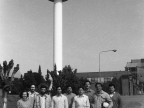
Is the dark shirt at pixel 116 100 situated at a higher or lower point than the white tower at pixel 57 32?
lower

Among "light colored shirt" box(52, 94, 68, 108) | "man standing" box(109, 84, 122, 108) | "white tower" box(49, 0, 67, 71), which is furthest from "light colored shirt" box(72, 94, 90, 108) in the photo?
"white tower" box(49, 0, 67, 71)

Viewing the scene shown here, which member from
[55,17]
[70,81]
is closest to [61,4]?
[55,17]

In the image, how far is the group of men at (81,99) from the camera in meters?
9.84

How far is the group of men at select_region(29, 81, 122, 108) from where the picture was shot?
32.3 feet

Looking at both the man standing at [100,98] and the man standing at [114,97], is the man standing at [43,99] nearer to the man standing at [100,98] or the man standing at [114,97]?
the man standing at [100,98]

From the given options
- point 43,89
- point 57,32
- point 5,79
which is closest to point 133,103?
point 5,79

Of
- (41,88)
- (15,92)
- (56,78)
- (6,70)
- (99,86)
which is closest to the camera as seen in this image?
(99,86)

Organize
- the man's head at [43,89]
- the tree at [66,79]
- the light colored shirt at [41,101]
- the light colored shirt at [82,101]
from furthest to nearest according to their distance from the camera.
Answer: the tree at [66,79]
the light colored shirt at [41,101]
the man's head at [43,89]
the light colored shirt at [82,101]

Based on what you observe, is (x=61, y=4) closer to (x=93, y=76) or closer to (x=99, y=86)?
(x=99, y=86)

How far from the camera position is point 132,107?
23.6 metres

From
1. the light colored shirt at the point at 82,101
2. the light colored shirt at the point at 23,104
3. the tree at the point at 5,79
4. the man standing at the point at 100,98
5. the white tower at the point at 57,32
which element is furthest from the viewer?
the white tower at the point at 57,32

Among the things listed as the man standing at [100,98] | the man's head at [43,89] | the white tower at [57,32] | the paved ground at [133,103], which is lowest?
the paved ground at [133,103]

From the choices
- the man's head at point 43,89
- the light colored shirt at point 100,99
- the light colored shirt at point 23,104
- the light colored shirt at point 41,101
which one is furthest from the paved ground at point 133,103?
the light colored shirt at point 23,104

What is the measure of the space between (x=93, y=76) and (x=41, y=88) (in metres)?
92.2
